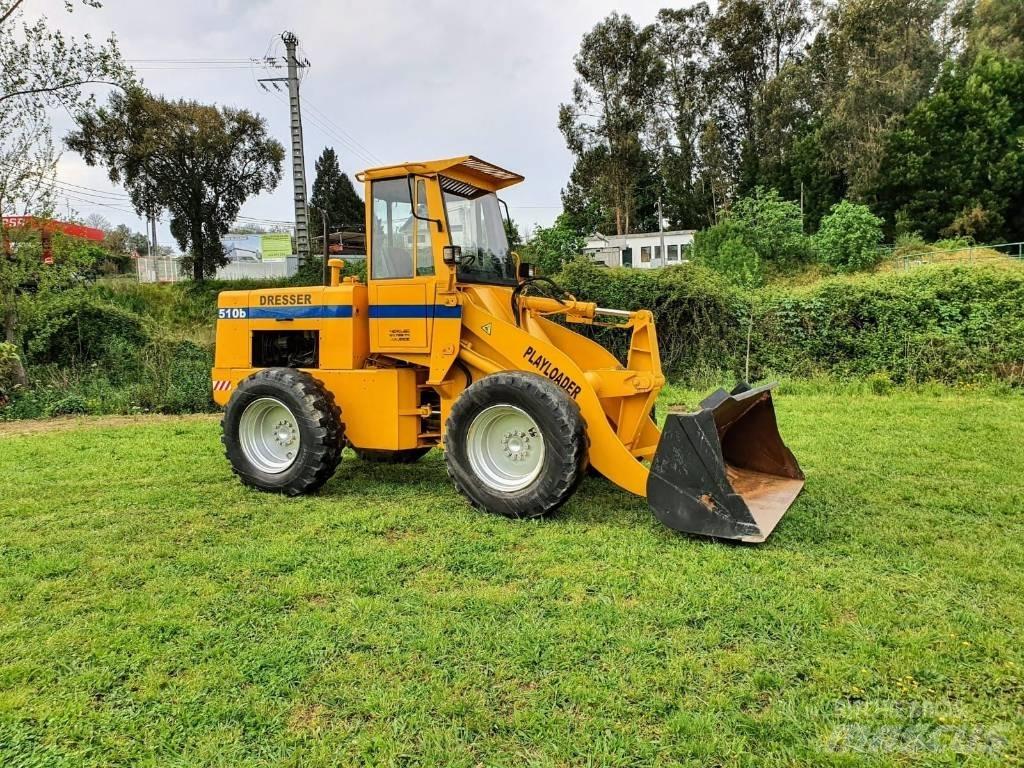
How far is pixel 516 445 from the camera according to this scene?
5.19 m

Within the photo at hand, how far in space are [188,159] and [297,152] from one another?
28.1 feet

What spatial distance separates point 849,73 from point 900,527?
3840 centimetres

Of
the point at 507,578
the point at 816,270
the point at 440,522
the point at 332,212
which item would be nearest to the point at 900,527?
the point at 507,578

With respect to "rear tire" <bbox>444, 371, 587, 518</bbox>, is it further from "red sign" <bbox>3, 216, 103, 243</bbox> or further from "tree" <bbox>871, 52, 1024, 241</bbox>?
"tree" <bbox>871, 52, 1024, 241</bbox>

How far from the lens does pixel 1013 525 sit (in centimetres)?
467

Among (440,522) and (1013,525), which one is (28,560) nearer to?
(440,522)

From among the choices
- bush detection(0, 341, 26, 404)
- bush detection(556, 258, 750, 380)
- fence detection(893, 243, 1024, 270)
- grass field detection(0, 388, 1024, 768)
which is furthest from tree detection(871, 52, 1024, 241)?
bush detection(0, 341, 26, 404)

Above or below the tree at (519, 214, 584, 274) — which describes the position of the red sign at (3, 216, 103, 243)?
below

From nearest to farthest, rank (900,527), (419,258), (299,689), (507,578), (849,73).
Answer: (299,689)
(507,578)
(900,527)
(419,258)
(849,73)

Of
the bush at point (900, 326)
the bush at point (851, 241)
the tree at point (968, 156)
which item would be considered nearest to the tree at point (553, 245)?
the bush at point (851, 241)

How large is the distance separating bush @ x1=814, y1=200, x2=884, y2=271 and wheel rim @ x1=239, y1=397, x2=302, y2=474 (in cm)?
2635

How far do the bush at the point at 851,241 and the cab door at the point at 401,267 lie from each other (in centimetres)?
2581

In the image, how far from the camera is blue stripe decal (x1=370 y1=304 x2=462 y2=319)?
5469 millimetres

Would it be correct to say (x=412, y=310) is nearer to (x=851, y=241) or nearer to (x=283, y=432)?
(x=283, y=432)
